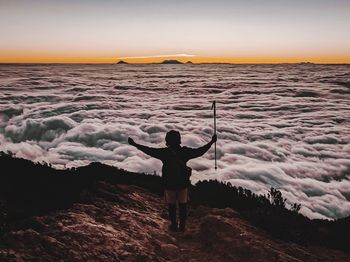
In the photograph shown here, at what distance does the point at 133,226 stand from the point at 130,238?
0.50m

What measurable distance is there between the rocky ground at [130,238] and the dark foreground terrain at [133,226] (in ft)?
0.04

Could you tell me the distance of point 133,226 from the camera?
571 cm

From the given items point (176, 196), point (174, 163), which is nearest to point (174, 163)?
point (174, 163)

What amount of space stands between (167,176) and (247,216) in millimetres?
2622

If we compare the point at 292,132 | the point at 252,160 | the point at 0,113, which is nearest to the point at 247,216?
the point at 252,160

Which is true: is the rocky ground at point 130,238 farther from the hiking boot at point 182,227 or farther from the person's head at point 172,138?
the person's head at point 172,138

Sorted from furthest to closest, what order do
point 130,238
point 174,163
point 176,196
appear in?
point 176,196, point 174,163, point 130,238

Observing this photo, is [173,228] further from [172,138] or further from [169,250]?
[172,138]

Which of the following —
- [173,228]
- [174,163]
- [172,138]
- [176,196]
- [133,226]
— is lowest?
[173,228]

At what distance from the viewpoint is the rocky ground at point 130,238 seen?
4.33 m

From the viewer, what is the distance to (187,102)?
45.8 metres

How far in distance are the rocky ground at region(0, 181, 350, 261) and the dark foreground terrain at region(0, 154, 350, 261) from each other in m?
0.01

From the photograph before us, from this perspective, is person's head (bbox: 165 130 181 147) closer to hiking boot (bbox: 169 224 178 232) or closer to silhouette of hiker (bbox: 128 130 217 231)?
silhouette of hiker (bbox: 128 130 217 231)

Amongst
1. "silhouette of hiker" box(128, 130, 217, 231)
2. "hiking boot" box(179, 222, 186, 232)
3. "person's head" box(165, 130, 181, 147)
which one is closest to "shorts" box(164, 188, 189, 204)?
"silhouette of hiker" box(128, 130, 217, 231)
